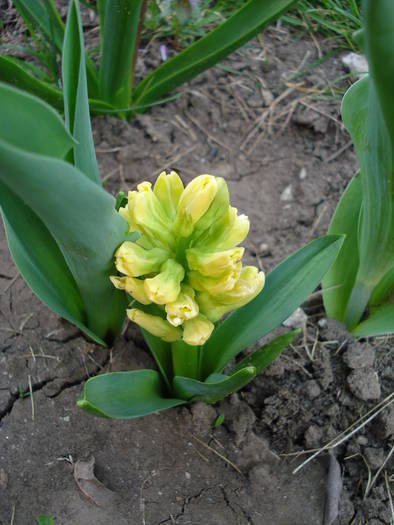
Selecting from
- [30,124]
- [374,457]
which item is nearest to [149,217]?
[30,124]

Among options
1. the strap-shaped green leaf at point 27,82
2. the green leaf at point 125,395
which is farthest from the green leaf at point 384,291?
the strap-shaped green leaf at point 27,82

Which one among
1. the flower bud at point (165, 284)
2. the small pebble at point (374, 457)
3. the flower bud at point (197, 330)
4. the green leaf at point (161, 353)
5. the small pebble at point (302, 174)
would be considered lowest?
the small pebble at point (374, 457)

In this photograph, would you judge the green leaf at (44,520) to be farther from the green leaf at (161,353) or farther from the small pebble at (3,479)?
the green leaf at (161,353)

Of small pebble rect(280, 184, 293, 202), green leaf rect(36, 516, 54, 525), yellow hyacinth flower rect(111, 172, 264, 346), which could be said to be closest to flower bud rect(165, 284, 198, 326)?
yellow hyacinth flower rect(111, 172, 264, 346)

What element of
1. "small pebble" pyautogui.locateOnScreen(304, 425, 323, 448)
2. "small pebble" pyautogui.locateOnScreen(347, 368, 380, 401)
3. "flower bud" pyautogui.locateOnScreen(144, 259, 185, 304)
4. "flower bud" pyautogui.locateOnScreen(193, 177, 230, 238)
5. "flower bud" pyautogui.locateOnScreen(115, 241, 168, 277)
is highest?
"flower bud" pyautogui.locateOnScreen(193, 177, 230, 238)

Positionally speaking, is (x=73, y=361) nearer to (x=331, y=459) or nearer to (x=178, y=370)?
(x=178, y=370)

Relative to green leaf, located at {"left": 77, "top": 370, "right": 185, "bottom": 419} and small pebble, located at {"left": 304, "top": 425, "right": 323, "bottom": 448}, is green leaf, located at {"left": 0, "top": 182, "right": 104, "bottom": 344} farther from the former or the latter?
small pebble, located at {"left": 304, "top": 425, "right": 323, "bottom": 448}

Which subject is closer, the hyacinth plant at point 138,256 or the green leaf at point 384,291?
the hyacinth plant at point 138,256

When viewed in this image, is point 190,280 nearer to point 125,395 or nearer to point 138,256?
point 138,256
